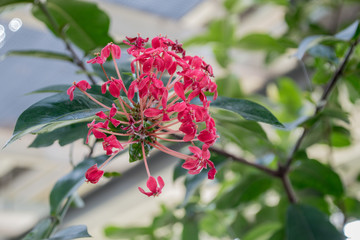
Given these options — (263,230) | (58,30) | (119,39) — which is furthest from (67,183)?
(119,39)

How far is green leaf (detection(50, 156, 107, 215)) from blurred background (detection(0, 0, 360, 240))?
233mm

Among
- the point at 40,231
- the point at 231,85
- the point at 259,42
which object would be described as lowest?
the point at 231,85

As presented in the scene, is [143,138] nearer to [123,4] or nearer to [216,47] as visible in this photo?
[216,47]

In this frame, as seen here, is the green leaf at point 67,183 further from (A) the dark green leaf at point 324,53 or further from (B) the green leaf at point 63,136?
(A) the dark green leaf at point 324,53

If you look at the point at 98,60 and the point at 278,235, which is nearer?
the point at 98,60

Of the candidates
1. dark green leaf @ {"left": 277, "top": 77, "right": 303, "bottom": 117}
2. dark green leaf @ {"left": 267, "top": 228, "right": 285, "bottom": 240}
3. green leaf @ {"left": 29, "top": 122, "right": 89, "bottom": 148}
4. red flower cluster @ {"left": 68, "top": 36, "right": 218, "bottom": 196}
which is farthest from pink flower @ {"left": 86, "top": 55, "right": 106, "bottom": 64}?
dark green leaf @ {"left": 277, "top": 77, "right": 303, "bottom": 117}

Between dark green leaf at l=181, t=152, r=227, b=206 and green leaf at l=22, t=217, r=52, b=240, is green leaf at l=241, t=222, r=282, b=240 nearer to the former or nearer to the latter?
A: dark green leaf at l=181, t=152, r=227, b=206

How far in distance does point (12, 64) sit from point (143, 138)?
0.99 metres

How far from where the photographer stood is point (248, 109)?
0.46 meters

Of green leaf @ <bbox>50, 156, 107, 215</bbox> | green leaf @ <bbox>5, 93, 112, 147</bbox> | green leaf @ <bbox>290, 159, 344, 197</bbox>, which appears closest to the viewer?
green leaf @ <bbox>5, 93, 112, 147</bbox>

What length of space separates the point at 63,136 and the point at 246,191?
47cm

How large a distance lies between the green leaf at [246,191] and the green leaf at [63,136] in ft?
1.46

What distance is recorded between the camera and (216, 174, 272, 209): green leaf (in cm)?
87

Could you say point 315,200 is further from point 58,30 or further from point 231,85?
point 58,30
